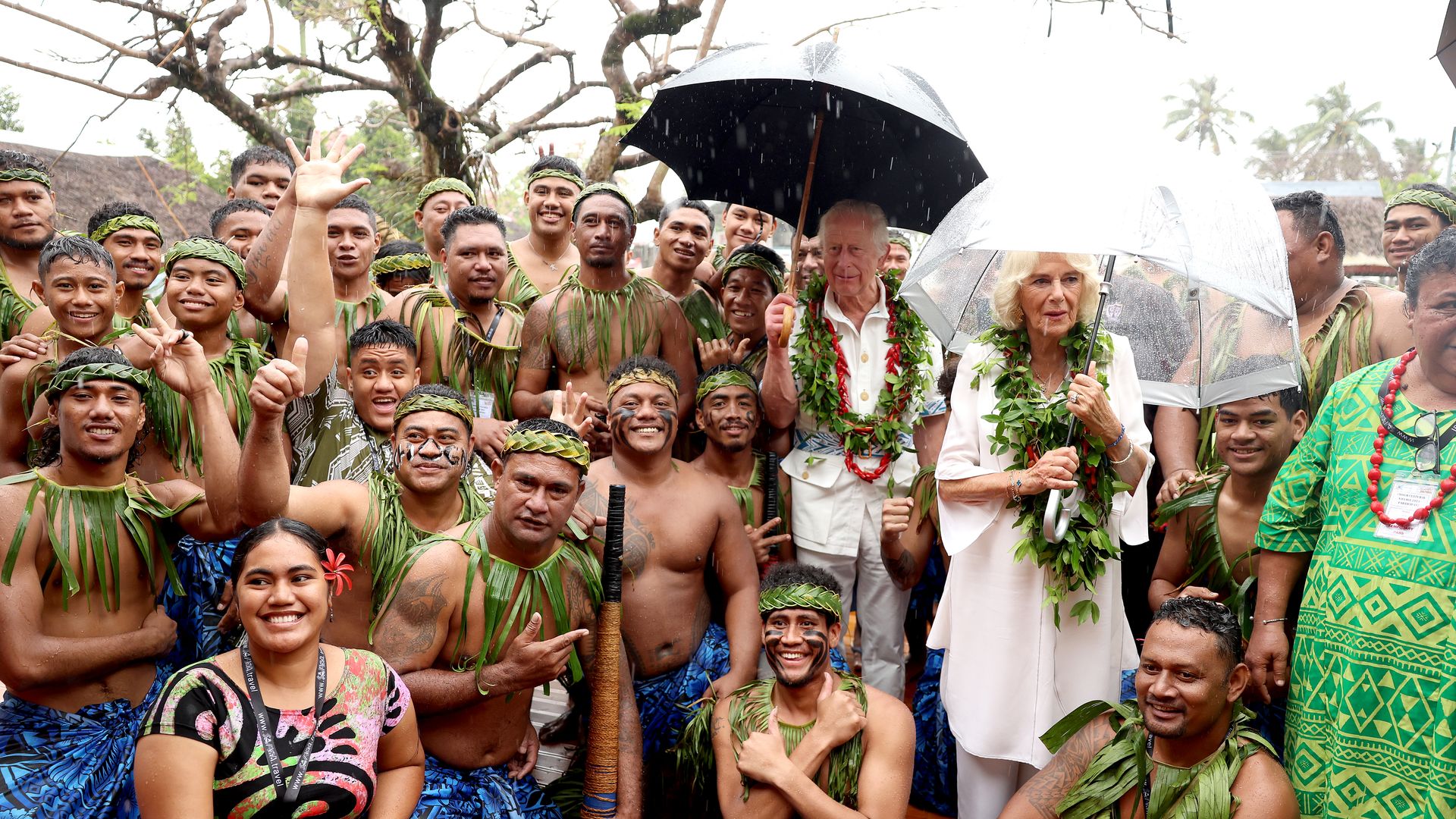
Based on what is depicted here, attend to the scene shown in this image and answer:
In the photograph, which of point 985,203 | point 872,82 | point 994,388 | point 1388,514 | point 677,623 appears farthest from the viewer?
point 677,623

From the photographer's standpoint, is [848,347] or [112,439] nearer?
[112,439]

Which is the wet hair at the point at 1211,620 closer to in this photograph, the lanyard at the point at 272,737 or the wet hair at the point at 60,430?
the lanyard at the point at 272,737

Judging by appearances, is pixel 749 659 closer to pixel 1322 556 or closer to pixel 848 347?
pixel 848 347

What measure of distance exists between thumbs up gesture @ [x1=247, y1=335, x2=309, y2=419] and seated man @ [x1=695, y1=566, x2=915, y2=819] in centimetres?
165

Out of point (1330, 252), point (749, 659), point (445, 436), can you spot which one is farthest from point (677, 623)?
point (1330, 252)

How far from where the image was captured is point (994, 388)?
148 inches

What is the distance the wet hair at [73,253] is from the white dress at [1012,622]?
322 cm

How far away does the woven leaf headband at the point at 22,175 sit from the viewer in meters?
5.09

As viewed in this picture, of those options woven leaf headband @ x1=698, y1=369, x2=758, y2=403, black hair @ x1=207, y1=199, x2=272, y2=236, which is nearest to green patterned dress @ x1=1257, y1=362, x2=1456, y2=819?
woven leaf headband @ x1=698, y1=369, x2=758, y2=403

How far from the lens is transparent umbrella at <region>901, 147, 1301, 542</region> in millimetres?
3223

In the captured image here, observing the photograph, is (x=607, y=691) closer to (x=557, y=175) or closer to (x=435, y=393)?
(x=435, y=393)

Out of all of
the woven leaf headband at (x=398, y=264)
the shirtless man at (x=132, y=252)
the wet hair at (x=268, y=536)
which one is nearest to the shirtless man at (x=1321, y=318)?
the wet hair at (x=268, y=536)

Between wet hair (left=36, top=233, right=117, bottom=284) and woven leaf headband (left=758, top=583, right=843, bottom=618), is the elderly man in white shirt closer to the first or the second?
woven leaf headband (left=758, top=583, right=843, bottom=618)

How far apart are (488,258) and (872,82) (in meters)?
2.03
